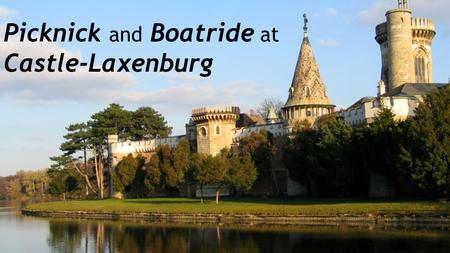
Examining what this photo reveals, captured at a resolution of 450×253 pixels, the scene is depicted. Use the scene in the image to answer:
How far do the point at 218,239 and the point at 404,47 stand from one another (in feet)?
129

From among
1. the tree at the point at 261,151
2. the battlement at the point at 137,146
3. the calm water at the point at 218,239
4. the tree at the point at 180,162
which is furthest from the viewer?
the battlement at the point at 137,146

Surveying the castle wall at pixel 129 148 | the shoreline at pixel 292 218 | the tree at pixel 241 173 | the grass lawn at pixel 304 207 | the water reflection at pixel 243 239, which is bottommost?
the water reflection at pixel 243 239

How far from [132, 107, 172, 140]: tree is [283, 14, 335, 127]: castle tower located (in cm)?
3269

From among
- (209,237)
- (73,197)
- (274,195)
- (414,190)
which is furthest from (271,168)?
(73,197)

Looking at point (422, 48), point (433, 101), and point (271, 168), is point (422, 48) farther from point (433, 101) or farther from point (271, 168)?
point (433, 101)

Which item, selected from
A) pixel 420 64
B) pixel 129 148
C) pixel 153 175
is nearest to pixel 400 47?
pixel 420 64

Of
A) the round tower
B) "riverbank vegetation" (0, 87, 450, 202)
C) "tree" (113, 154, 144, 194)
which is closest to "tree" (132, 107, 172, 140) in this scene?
"riverbank vegetation" (0, 87, 450, 202)

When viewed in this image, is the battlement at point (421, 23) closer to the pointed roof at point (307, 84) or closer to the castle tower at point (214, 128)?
the pointed roof at point (307, 84)

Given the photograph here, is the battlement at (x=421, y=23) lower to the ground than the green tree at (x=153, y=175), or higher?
higher

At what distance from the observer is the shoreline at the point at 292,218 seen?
40.2 meters

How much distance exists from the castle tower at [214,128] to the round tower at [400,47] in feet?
56.0

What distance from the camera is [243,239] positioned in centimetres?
3862

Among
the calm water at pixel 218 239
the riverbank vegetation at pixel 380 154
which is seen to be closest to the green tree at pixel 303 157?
the riverbank vegetation at pixel 380 154

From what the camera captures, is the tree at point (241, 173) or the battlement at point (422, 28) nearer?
the tree at point (241, 173)
